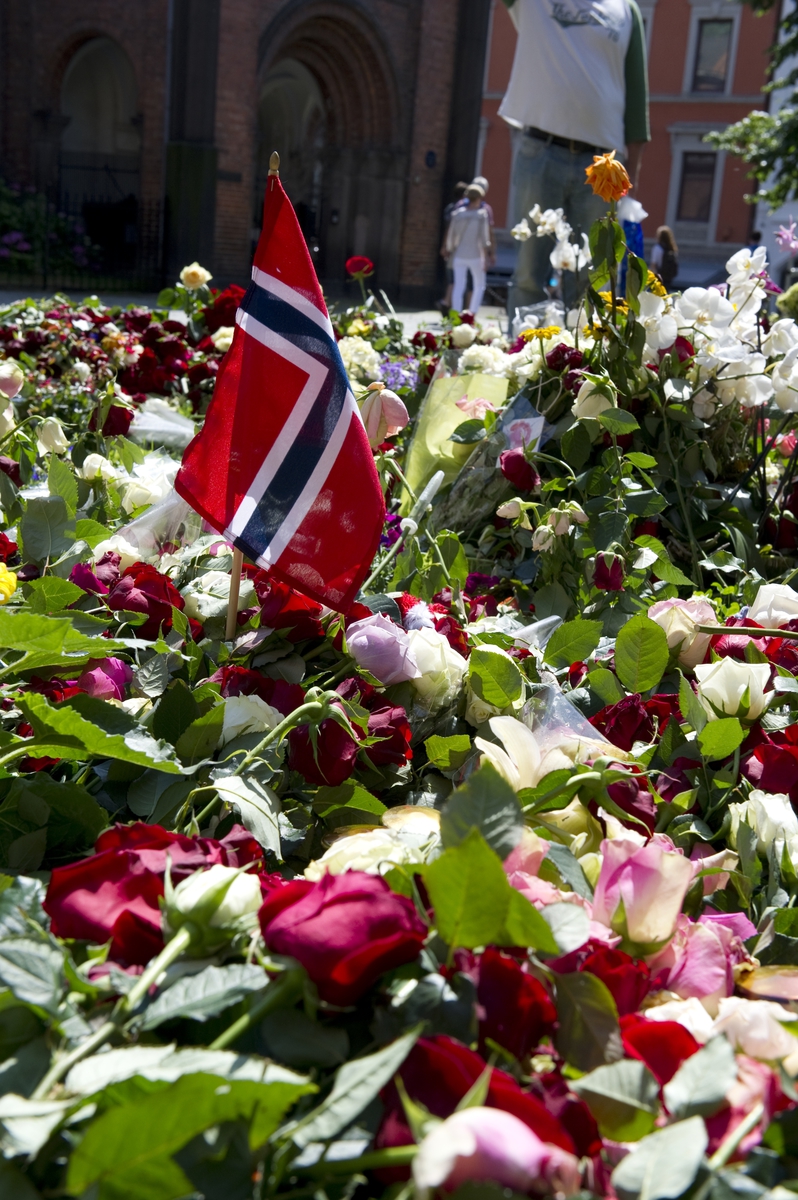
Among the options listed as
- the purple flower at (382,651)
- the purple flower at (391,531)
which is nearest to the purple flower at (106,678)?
the purple flower at (382,651)

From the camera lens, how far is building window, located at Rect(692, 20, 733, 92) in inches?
1080

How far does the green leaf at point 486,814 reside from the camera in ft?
2.35

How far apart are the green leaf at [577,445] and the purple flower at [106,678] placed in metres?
1.00

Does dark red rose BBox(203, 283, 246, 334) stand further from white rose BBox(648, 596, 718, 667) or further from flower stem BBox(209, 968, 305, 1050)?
flower stem BBox(209, 968, 305, 1050)

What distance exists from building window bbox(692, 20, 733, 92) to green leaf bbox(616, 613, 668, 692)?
30.2 m

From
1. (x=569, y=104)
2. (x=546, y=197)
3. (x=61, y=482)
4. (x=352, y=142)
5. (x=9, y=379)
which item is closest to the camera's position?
(x=61, y=482)

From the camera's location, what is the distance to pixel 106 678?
1108 millimetres

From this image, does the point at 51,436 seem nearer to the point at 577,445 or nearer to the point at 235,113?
the point at 577,445

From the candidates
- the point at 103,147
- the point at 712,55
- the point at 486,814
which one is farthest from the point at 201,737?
the point at 712,55

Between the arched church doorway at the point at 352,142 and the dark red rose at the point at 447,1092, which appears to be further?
the arched church doorway at the point at 352,142

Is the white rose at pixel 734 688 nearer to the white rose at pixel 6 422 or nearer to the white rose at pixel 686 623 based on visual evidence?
the white rose at pixel 686 623

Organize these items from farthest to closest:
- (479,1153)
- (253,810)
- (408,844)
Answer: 1. (253,810)
2. (408,844)
3. (479,1153)

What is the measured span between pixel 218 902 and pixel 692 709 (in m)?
0.57

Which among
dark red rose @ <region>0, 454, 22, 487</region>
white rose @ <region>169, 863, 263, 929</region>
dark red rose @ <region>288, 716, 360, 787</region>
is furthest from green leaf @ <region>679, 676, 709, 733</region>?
dark red rose @ <region>0, 454, 22, 487</region>
